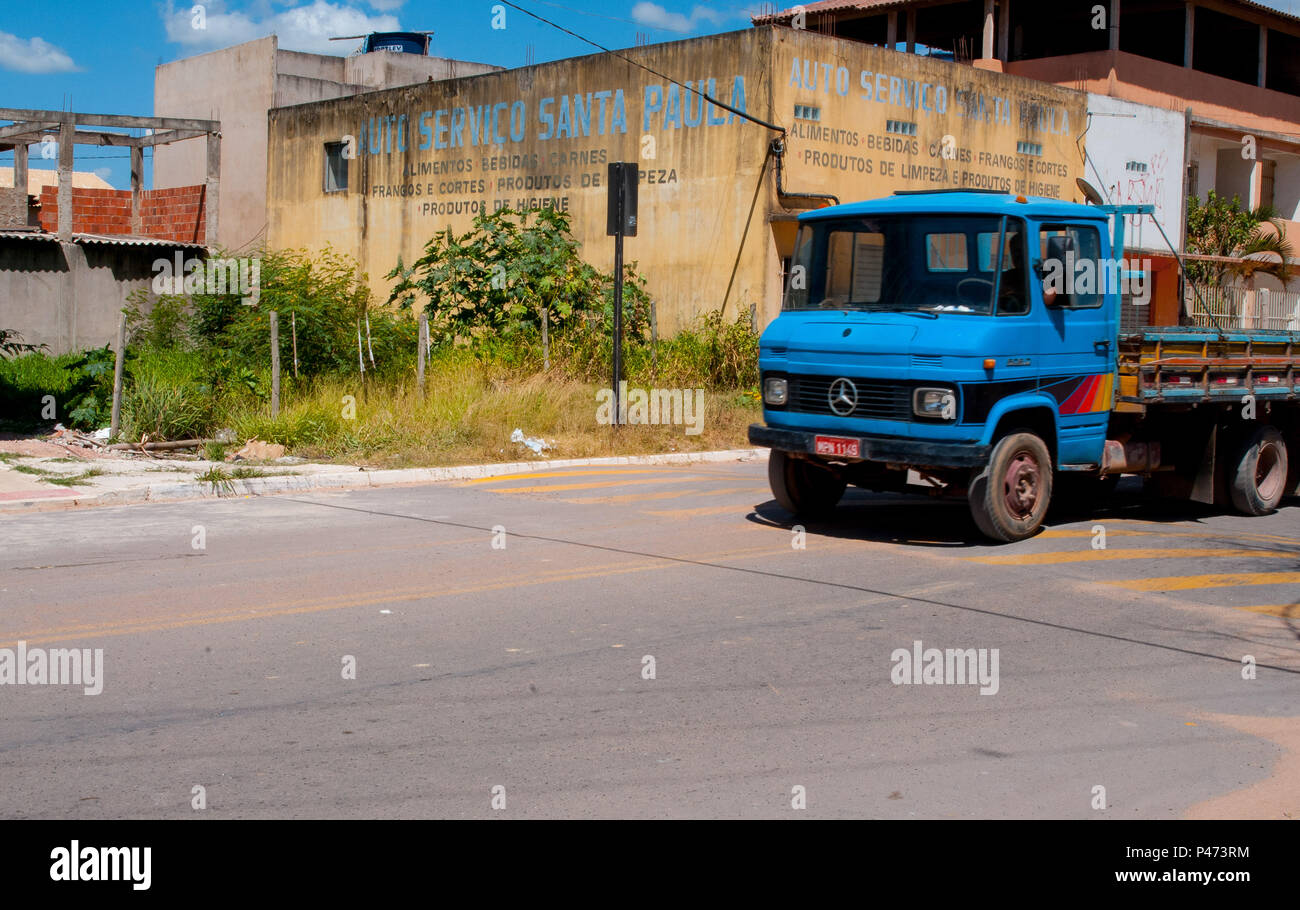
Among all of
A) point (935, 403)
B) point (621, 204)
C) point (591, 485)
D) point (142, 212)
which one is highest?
point (142, 212)

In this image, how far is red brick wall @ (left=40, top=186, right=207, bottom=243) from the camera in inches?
1251

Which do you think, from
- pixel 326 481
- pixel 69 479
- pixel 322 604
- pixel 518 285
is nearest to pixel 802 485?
pixel 322 604

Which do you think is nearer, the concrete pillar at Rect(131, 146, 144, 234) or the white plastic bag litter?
the white plastic bag litter

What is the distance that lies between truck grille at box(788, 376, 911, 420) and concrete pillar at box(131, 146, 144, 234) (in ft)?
80.5

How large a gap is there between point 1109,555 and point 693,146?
50.6 feet

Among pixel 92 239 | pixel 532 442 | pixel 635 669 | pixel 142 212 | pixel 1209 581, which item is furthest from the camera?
pixel 142 212

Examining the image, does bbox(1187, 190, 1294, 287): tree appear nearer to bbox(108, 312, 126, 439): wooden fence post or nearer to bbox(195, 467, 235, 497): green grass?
bbox(108, 312, 126, 439): wooden fence post

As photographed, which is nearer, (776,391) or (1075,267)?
(1075,267)

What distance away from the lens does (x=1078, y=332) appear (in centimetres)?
1102

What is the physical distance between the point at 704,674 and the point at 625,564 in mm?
3037

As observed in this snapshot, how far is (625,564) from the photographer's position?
9.81m

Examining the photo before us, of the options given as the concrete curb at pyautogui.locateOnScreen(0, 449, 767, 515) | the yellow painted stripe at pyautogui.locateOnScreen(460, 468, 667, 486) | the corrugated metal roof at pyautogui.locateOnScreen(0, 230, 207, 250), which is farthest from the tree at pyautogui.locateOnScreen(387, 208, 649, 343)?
the yellow painted stripe at pyautogui.locateOnScreen(460, 468, 667, 486)

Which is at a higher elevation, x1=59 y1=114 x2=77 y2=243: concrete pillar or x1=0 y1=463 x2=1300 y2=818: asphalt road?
x1=59 y1=114 x2=77 y2=243: concrete pillar

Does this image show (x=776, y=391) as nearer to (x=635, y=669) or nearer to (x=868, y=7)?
(x=635, y=669)
